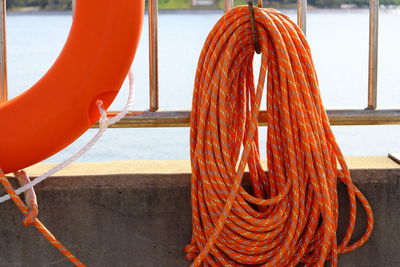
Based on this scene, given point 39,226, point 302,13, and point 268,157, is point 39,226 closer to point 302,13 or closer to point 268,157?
point 268,157

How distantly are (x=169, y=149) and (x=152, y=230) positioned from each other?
10.8 feet

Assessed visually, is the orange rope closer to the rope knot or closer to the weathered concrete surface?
the weathered concrete surface

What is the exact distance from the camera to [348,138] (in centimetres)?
561

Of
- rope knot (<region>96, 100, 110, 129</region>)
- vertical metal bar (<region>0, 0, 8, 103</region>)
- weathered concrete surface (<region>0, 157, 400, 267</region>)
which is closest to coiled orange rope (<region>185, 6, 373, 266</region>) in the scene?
weathered concrete surface (<region>0, 157, 400, 267</region>)

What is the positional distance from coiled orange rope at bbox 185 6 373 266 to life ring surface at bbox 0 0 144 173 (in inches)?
7.9

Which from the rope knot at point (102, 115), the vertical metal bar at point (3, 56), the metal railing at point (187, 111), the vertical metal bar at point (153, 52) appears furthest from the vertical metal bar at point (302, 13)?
the vertical metal bar at point (3, 56)

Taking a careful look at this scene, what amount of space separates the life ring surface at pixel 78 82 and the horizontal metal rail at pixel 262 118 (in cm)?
22

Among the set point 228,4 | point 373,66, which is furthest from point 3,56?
point 373,66

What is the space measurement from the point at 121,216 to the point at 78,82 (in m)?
0.35

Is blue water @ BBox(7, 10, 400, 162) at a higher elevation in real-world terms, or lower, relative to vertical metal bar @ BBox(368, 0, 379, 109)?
lower

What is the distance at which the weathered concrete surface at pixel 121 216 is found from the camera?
5.57ft

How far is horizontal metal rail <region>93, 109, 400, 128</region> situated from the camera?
1.76m

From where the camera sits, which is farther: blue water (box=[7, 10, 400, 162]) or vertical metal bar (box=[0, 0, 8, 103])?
blue water (box=[7, 10, 400, 162])

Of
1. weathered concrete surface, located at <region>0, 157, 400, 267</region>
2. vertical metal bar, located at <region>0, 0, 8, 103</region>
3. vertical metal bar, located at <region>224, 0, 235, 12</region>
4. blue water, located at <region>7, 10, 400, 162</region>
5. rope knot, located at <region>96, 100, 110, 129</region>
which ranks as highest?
vertical metal bar, located at <region>224, 0, 235, 12</region>
